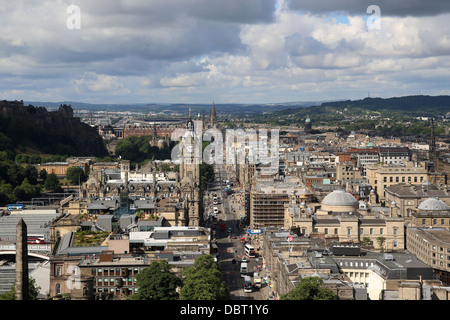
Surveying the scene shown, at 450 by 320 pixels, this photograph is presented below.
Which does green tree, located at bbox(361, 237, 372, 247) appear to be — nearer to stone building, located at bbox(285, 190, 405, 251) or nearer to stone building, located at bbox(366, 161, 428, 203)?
stone building, located at bbox(285, 190, 405, 251)

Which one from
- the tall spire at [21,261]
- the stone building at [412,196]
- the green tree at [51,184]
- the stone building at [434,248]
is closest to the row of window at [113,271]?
the tall spire at [21,261]

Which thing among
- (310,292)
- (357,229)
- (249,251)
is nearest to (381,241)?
(357,229)

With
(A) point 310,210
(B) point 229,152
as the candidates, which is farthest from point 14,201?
(B) point 229,152

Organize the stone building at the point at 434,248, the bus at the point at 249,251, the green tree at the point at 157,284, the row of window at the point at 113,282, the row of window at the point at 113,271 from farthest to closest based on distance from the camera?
1. the bus at the point at 249,251
2. the stone building at the point at 434,248
3. the row of window at the point at 113,271
4. the row of window at the point at 113,282
5. the green tree at the point at 157,284

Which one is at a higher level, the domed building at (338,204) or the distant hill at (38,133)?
the distant hill at (38,133)

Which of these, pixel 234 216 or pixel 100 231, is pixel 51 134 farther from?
pixel 100 231

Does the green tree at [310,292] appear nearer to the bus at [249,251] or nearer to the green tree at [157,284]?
the green tree at [157,284]

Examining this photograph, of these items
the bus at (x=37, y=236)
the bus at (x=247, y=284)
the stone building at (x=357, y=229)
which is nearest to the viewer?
the bus at (x=247, y=284)

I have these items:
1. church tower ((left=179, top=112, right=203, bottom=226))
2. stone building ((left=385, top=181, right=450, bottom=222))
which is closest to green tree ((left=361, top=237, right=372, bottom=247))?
stone building ((left=385, top=181, right=450, bottom=222))
